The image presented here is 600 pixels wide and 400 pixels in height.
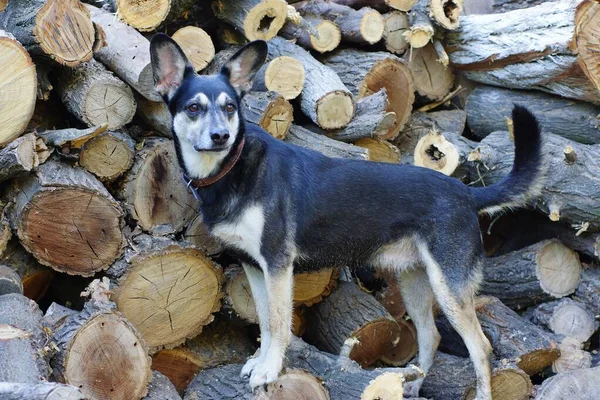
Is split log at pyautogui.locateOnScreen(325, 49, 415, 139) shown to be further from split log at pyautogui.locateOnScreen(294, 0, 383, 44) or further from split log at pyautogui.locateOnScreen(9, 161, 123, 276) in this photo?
split log at pyautogui.locateOnScreen(9, 161, 123, 276)

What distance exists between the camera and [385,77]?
18.7 feet

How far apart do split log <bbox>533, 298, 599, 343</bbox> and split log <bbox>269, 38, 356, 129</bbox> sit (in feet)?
6.73

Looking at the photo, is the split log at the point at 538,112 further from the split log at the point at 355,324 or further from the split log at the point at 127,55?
the split log at the point at 127,55

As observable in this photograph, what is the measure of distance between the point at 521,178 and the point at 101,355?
8.76ft

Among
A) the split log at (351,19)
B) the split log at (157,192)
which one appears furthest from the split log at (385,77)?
the split log at (157,192)

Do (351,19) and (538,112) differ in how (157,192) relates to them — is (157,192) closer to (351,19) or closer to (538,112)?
(351,19)

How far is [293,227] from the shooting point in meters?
4.29

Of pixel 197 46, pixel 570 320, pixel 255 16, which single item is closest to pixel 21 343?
pixel 197 46

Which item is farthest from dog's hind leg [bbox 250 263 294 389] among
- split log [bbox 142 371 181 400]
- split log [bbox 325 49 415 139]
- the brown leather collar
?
split log [bbox 325 49 415 139]

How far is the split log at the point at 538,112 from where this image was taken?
5.61 meters

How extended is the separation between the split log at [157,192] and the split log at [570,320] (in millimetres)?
2684

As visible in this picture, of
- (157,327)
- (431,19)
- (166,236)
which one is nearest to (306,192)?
(166,236)

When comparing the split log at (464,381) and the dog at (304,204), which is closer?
the dog at (304,204)

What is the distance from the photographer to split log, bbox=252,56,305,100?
5145mm
